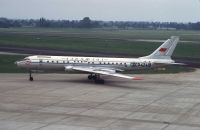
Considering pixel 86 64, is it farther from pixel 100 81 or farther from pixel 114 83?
pixel 114 83

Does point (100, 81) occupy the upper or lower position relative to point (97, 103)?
lower

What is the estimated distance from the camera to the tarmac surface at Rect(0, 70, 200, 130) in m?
32.0

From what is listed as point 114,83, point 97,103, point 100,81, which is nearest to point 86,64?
point 100,81

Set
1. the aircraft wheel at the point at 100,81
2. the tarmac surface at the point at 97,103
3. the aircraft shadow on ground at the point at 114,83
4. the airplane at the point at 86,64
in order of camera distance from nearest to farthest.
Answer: the tarmac surface at the point at 97,103, the aircraft shadow on ground at the point at 114,83, the aircraft wheel at the point at 100,81, the airplane at the point at 86,64

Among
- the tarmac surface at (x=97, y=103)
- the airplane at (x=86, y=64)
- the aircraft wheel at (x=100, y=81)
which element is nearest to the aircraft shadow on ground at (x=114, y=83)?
the tarmac surface at (x=97, y=103)

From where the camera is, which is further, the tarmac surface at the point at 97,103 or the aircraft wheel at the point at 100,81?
the aircraft wheel at the point at 100,81

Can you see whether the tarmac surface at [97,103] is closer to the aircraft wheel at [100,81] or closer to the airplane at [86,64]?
the aircraft wheel at [100,81]

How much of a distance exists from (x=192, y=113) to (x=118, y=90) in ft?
42.8

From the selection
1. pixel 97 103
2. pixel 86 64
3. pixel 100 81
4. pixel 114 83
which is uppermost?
pixel 86 64

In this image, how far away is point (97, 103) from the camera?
3997 cm

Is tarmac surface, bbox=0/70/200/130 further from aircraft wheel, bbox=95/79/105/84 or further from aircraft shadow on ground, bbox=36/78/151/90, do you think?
aircraft wheel, bbox=95/79/105/84

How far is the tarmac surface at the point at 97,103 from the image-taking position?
31953 mm

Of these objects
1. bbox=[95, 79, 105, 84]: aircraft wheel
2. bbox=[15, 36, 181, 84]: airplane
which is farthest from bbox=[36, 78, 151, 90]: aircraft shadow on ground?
bbox=[15, 36, 181, 84]: airplane

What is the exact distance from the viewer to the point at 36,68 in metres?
55.6
